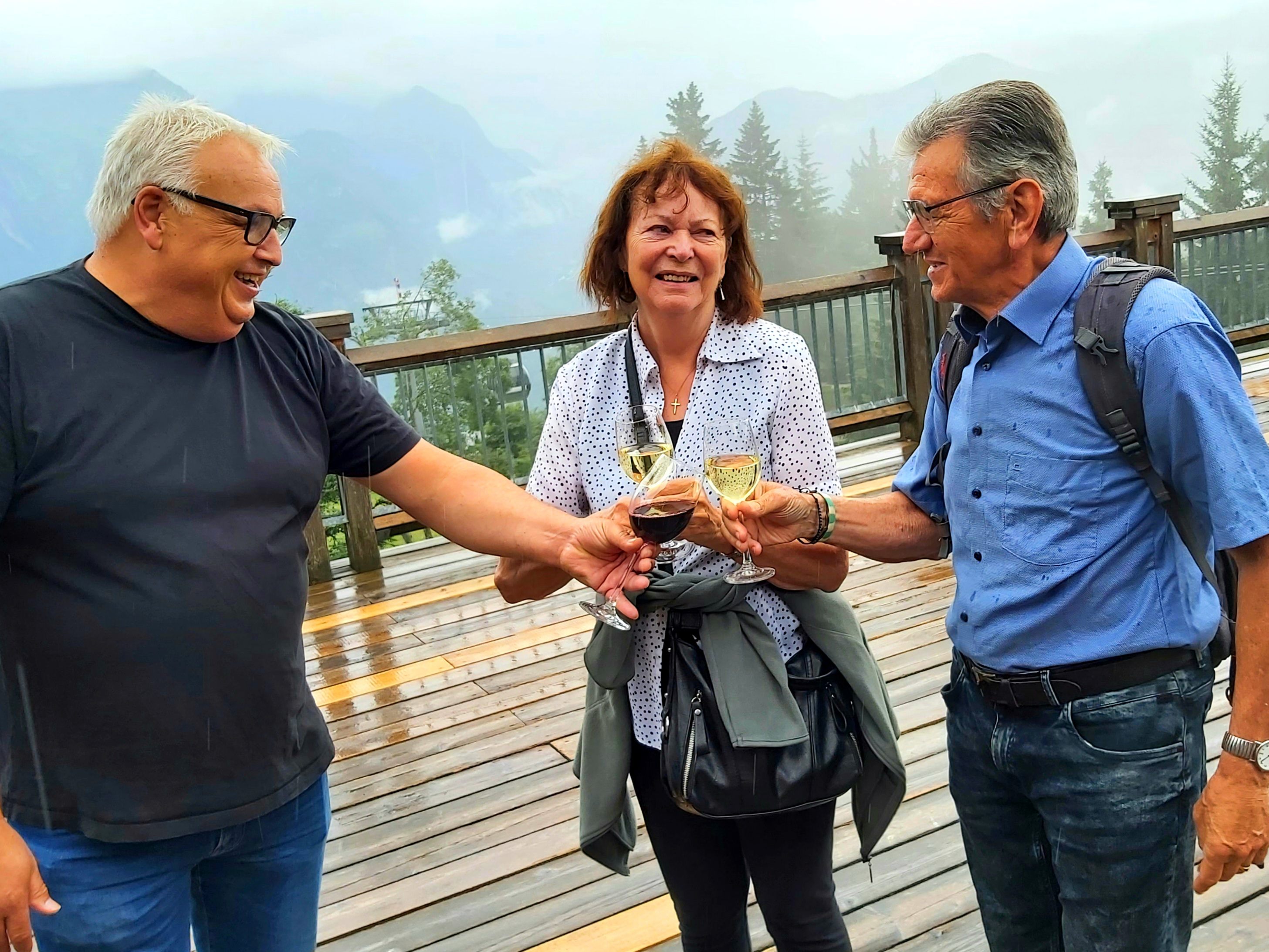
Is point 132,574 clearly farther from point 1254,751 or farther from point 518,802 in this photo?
point 518,802

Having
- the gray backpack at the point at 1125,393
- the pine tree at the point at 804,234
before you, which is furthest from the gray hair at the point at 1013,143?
the pine tree at the point at 804,234

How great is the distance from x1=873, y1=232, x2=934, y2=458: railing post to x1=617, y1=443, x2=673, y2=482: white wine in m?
5.03

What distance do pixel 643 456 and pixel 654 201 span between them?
0.52 m

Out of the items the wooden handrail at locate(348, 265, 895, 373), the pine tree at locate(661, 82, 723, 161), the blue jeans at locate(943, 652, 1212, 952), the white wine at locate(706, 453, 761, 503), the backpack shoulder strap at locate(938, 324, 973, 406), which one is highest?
the pine tree at locate(661, 82, 723, 161)

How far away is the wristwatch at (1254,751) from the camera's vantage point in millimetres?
1401

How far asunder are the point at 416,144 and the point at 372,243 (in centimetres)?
5199

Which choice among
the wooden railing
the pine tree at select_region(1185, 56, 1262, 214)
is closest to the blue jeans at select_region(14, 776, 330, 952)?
the wooden railing

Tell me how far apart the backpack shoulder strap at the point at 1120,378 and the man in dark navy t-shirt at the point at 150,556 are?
1.17 metres

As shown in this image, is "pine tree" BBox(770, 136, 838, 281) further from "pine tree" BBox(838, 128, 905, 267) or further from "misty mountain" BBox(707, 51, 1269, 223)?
"misty mountain" BBox(707, 51, 1269, 223)

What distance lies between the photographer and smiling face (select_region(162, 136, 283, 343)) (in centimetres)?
150

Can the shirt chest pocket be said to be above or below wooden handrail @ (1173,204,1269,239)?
below

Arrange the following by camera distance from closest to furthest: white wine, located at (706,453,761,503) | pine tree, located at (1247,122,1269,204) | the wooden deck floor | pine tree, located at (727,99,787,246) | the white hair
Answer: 1. the white hair
2. white wine, located at (706,453,761,503)
3. the wooden deck floor
4. pine tree, located at (1247,122,1269,204)
5. pine tree, located at (727,99,787,246)

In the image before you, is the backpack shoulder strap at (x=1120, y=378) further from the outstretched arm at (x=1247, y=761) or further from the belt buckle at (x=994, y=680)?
the belt buckle at (x=994, y=680)

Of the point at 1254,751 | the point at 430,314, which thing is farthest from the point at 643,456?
the point at 430,314
